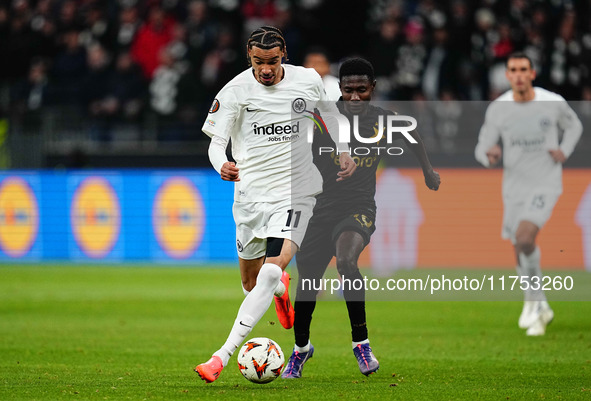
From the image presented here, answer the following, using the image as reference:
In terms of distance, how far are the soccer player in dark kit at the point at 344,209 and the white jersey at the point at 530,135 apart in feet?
10.3

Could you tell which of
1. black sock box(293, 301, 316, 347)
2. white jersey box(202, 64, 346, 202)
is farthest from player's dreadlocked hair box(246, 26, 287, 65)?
black sock box(293, 301, 316, 347)

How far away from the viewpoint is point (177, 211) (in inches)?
668

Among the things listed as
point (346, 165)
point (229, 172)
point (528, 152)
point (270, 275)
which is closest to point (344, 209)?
point (346, 165)

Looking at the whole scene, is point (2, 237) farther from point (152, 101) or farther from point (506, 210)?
point (506, 210)

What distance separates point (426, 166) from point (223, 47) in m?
10.6

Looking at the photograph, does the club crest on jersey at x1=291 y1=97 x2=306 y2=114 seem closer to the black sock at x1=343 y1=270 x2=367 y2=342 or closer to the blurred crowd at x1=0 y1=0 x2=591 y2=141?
the black sock at x1=343 y1=270 x2=367 y2=342

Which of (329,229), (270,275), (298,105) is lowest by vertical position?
(270,275)

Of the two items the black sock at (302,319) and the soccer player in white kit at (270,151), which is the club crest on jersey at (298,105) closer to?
the soccer player in white kit at (270,151)

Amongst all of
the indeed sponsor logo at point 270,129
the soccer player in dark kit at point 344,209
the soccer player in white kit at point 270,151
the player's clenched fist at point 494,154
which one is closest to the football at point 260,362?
the soccer player in white kit at point 270,151

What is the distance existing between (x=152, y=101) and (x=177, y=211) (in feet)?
6.85

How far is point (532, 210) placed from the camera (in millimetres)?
10086

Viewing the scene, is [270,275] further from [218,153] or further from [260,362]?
[218,153]

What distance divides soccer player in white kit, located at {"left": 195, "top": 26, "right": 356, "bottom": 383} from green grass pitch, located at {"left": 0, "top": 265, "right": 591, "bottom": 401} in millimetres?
855

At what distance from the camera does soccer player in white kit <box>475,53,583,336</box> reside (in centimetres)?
999
